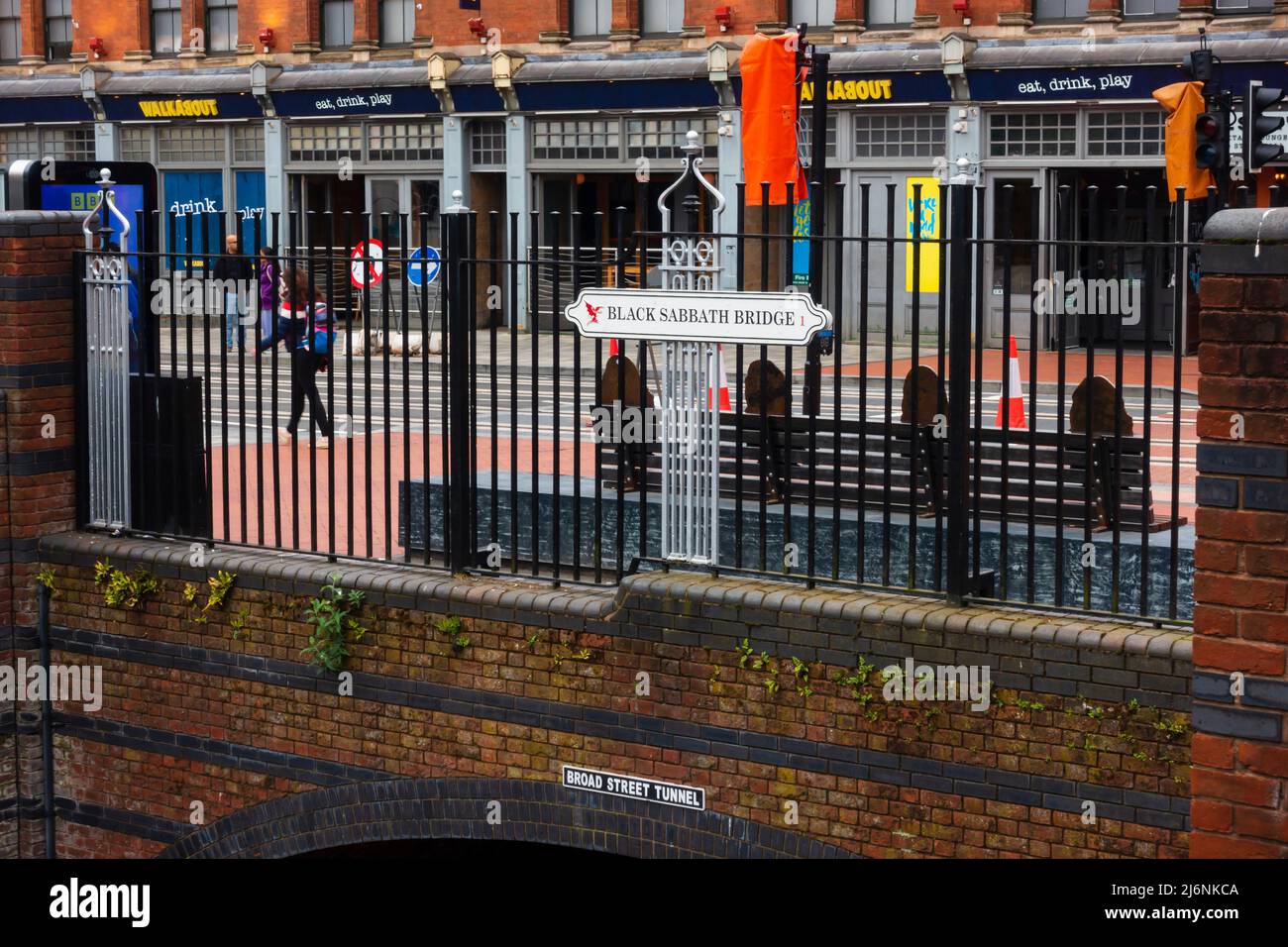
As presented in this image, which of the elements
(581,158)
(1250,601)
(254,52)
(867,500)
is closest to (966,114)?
(581,158)

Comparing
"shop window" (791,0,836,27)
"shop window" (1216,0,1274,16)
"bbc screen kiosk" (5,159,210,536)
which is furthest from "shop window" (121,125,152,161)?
"bbc screen kiosk" (5,159,210,536)

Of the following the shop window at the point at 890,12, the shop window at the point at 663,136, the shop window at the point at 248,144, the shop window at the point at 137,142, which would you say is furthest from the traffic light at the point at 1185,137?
the shop window at the point at 137,142

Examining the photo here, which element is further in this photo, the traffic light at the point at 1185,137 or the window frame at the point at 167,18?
the window frame at the point at 167,18

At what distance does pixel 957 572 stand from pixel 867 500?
3.69 ft

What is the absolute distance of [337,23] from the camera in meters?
34.0

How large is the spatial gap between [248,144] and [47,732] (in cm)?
2673

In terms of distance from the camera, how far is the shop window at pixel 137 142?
1444 inches

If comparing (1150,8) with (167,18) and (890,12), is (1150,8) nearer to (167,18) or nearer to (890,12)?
(890,12)

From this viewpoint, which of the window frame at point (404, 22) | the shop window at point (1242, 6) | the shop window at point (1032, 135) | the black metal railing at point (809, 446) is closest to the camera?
the black metal railing at point (809, 446)

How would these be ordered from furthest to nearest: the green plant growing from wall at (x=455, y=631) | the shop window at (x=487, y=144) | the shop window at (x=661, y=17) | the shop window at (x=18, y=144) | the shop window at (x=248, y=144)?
the shop window at (x=18, y=144), the shop window at (x=248, y=144), the shop window at (x=487, y=144), the shop window at (x=661, y=17), the green plant growing from wall at (x=455, y=631)

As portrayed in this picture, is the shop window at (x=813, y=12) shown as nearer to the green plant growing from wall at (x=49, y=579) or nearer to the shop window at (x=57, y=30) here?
the shop window at (x=57, y=30)

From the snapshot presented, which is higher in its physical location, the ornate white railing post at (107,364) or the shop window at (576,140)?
the shop window at (576,140)

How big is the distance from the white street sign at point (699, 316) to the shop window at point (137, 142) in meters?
30.4
